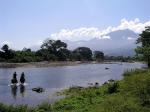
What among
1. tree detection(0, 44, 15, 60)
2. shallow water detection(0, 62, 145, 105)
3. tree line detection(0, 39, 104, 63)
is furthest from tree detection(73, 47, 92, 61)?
shallow water detection(0, 62, 145, 105)

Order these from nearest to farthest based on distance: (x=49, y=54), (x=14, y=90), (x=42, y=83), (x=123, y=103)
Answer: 1. (x=123, y=103)
2. (x=14, y=90)
3. (x=42, y=83)
4. (x=49, y=54)

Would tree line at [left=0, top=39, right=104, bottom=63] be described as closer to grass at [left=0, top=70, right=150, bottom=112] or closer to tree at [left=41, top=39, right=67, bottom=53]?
tree at [left=41, top=39, right=67, bottom=53]

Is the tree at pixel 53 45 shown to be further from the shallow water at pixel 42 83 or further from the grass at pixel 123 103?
the grass at pixel 123 103

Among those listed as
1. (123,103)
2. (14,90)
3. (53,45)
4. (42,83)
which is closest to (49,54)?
(53,45)

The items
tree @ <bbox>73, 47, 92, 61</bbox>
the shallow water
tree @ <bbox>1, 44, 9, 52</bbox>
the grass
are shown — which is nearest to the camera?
the grass

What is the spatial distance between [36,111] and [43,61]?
4169 inches

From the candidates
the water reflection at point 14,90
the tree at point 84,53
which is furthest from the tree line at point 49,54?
the water reflection at point 14,90

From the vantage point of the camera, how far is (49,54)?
139 meters

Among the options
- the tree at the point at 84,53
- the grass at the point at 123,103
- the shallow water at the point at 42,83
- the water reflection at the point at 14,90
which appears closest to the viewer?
the grass at the point at 123,103

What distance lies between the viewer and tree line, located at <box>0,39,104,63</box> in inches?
4724

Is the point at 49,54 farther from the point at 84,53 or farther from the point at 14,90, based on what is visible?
the point at 14,90

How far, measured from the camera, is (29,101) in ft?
116

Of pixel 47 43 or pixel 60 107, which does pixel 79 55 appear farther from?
pixel 60 107

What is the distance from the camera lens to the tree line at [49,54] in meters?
120
